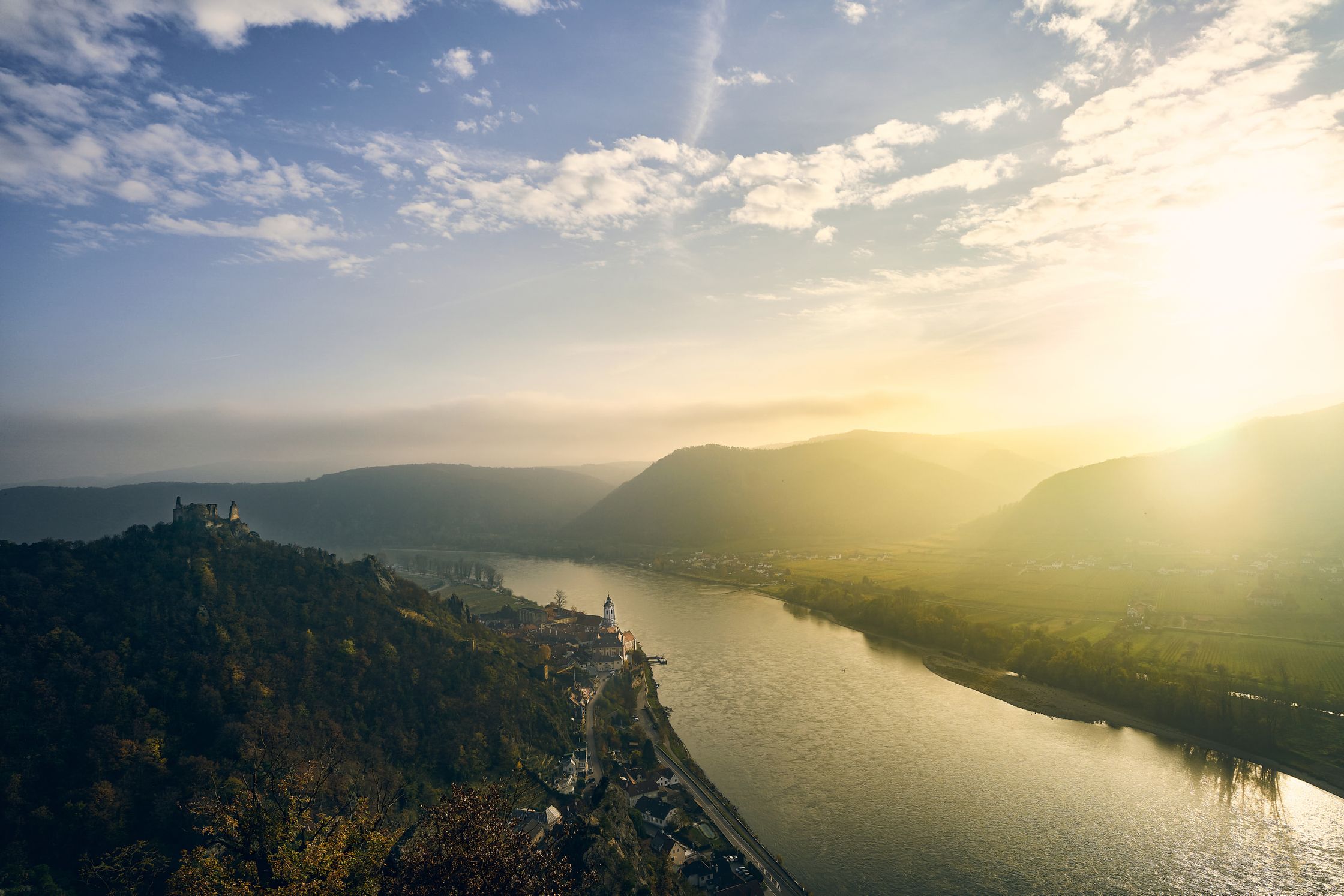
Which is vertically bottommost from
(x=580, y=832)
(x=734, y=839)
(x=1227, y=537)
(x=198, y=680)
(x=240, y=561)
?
(x=734, y=839)

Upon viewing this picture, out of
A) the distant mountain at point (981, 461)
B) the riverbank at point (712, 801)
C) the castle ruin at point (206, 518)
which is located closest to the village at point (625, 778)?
the riverbank at point (712, 801)

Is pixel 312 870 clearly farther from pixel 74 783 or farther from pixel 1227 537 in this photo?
pixel 1227 537

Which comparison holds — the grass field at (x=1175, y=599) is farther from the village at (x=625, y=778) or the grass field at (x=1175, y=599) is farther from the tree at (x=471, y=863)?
the tree at (x=471, y=863)

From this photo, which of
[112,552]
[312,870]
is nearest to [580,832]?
[312,870]

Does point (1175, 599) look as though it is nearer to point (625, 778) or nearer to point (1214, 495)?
point (1214, 495)

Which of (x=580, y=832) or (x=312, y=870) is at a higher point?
(x=312, y=870)

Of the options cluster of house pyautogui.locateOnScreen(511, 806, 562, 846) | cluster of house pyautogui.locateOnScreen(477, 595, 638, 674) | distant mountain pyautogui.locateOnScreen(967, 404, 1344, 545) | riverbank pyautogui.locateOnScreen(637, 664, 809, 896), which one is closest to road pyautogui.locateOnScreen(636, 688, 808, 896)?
riverbank pyautogui.locateOnScreen(637, 664, 809, 896)

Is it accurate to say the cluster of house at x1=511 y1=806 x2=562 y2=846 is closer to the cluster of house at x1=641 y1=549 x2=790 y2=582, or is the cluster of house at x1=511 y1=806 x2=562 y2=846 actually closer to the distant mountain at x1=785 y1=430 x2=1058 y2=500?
the cluster of house at x1=641 y1=549 x2=790 y2=582
